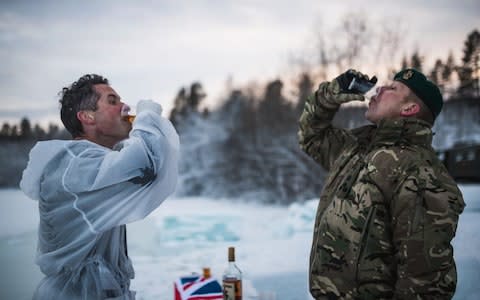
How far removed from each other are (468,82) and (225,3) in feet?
24.2

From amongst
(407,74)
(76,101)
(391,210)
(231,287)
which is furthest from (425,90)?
(76,101)

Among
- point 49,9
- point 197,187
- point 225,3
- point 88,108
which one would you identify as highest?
point 225,3

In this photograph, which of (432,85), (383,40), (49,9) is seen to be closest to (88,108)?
(432,85)

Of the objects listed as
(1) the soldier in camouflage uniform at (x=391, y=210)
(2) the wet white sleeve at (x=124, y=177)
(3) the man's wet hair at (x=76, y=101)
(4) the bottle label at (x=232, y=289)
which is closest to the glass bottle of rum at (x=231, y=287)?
(4) the bottle label at (x=232, y=289)

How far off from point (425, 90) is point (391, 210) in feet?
2.03

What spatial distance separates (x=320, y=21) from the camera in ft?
47.4

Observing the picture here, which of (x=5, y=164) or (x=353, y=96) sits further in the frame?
(x=5, y=164)

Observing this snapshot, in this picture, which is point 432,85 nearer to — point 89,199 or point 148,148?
point 148,148

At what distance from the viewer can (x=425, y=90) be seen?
1.78 m

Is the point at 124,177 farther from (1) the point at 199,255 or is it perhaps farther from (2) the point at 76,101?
(1) the point at 199,255

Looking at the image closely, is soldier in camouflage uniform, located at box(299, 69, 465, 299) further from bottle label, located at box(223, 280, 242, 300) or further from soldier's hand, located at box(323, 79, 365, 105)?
bottle label, located at box(223, 280, 242, 300)

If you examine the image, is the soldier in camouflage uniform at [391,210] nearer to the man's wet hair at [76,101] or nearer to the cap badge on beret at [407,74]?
the cap badge on beret at [407,74]

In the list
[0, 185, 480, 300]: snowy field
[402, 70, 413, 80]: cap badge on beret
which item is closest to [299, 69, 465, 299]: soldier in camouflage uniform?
[402, 70, 413, 80]: cap badge on beret

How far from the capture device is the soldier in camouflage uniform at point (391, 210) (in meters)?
1.44
